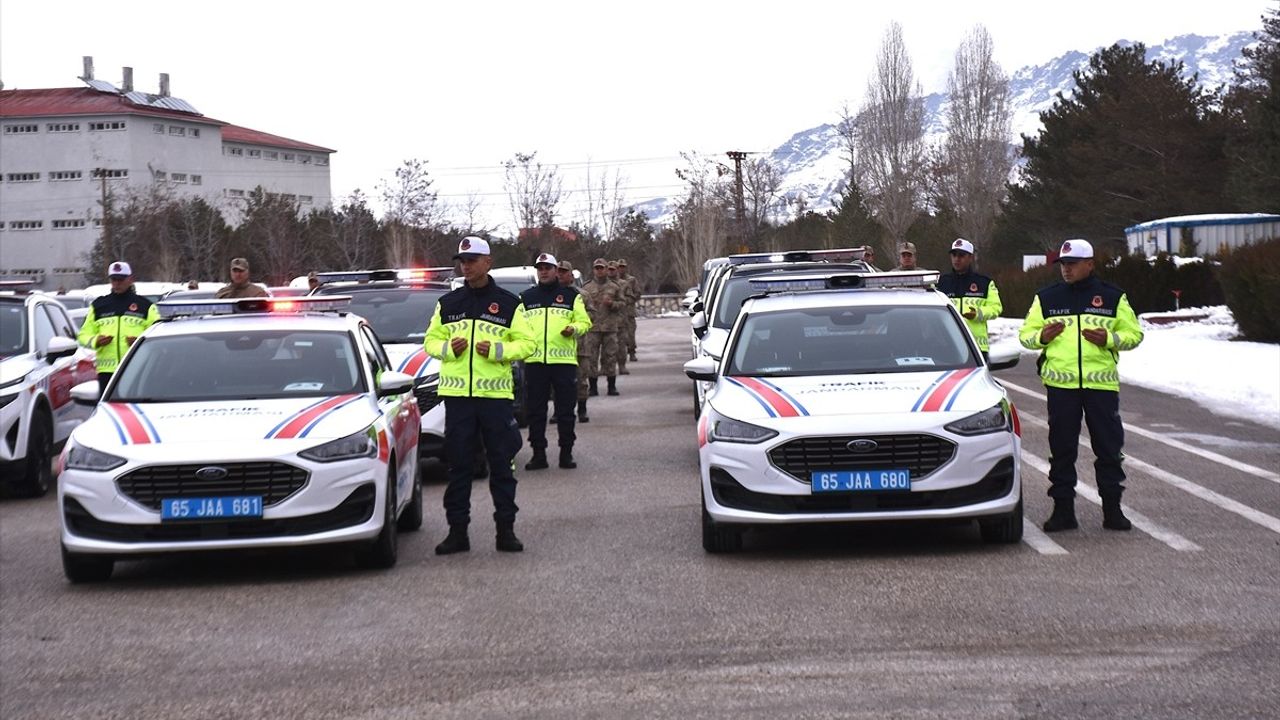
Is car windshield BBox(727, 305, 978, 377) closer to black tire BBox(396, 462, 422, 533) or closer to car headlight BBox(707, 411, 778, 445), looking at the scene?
car headlight BBox(707, 411, 778, 445)

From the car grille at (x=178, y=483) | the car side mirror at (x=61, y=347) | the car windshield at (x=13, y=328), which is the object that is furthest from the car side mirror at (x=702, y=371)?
the car windshield at (x=13, y=328)

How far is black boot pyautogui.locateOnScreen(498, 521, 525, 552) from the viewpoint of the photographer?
32.0 ft

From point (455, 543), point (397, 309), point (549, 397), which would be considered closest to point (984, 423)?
point (455, 543)

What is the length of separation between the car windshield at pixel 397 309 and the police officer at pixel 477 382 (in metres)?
4.82

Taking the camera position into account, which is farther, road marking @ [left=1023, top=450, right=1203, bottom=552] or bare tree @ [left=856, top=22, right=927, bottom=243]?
bare tree @ [left=856, top=22, right=927, bottom=243]

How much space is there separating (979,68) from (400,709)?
252ft

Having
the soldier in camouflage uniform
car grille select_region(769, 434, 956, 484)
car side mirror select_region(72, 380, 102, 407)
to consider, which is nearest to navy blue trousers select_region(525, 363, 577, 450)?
car side mirror select_region(72, 380, 102, 407)

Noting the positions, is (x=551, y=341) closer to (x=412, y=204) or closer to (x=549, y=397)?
(x=549, y=397)

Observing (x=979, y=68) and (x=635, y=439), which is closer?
(x=635, y=439)

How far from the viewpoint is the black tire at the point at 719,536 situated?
919 cm

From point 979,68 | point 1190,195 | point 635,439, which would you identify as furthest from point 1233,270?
point 979,68

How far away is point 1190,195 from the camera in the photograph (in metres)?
62.2

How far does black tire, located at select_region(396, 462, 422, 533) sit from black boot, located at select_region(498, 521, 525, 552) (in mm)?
950

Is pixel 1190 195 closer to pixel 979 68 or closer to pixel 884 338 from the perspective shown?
pixel 979 68
